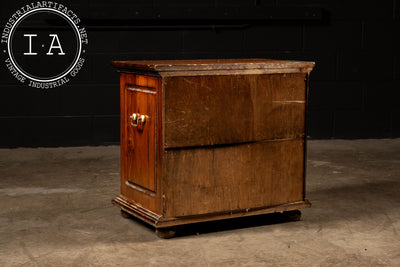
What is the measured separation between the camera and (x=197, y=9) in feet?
20.4

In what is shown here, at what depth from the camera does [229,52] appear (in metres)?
6.39

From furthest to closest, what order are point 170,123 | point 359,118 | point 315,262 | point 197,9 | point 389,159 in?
point 359,118
point 197,9
point 389,159
point 170,123
point 315,262

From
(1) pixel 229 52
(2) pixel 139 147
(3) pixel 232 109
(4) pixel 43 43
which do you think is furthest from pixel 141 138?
(1) pixel 229 52

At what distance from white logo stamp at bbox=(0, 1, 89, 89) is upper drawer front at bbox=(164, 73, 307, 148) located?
3125 millimetres

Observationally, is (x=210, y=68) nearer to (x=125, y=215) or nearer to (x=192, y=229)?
(x=192, y=229)

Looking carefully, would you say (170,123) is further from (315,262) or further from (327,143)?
(327,143)

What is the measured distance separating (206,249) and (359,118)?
154 inches

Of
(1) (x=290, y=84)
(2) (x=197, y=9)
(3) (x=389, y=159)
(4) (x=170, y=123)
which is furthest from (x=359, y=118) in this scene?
(4) (x=170, y=123)

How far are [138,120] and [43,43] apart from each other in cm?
298

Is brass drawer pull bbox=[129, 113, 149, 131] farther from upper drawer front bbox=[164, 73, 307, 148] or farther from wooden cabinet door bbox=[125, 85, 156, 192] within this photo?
upper drawer front bbox=[164, 73, 307, 148]

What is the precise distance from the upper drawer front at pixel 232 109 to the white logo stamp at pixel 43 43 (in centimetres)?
313

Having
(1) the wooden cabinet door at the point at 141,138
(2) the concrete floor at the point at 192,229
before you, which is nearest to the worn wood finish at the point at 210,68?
(1) the wooden cabinet door at the point at 141,138

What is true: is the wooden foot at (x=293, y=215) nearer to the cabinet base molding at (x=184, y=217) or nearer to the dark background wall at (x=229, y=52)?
the cabinet base molding at (x=184, y=217)

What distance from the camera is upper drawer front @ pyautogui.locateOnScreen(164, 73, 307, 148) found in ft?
10.7
